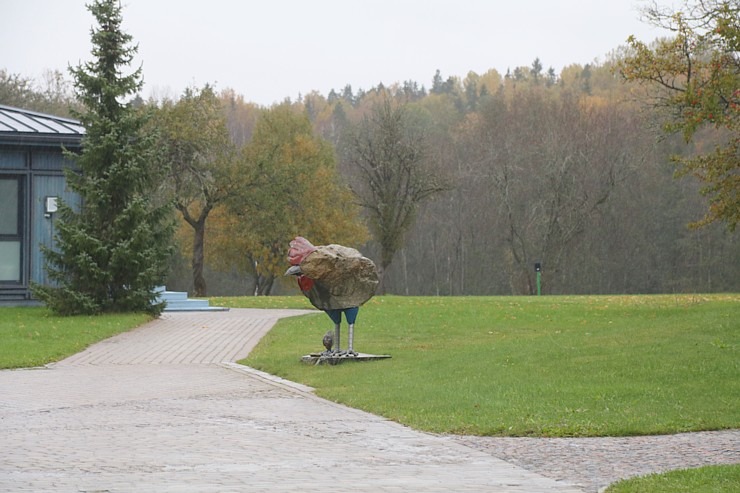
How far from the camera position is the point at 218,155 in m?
56.4

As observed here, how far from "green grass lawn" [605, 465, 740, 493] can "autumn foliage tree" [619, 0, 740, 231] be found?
48.7ft

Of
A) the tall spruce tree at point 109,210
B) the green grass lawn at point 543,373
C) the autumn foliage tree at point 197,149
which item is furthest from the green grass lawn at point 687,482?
the autumn foliage tree at point 197,149

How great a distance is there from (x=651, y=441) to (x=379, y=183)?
5282 cm

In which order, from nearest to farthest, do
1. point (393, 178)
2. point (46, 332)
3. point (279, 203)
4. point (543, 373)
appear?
1. point (543, 373)
2. point (46, 332)
3. point (279, 203)
4. point (393, 178)

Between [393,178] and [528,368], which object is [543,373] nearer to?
[528,368]

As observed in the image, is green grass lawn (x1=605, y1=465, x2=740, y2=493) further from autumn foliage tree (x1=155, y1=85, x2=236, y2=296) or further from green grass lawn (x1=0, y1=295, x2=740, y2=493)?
autumn foliage tree (x1=155, y1=85, x2=236, y2=296)

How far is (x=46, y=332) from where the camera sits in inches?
939

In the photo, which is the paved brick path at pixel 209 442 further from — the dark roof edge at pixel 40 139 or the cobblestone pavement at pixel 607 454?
the dark roof edge at pixel 40 139

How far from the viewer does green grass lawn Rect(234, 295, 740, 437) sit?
11.7 metres

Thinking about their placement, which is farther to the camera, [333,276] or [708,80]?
[708,80]

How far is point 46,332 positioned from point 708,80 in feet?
51.9

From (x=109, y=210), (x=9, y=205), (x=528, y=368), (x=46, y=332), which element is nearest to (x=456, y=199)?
(x=9, y=205)

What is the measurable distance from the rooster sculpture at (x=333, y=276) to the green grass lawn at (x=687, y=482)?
9709 millimetres

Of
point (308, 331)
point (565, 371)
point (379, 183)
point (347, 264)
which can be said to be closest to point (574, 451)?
point (565, 371)
